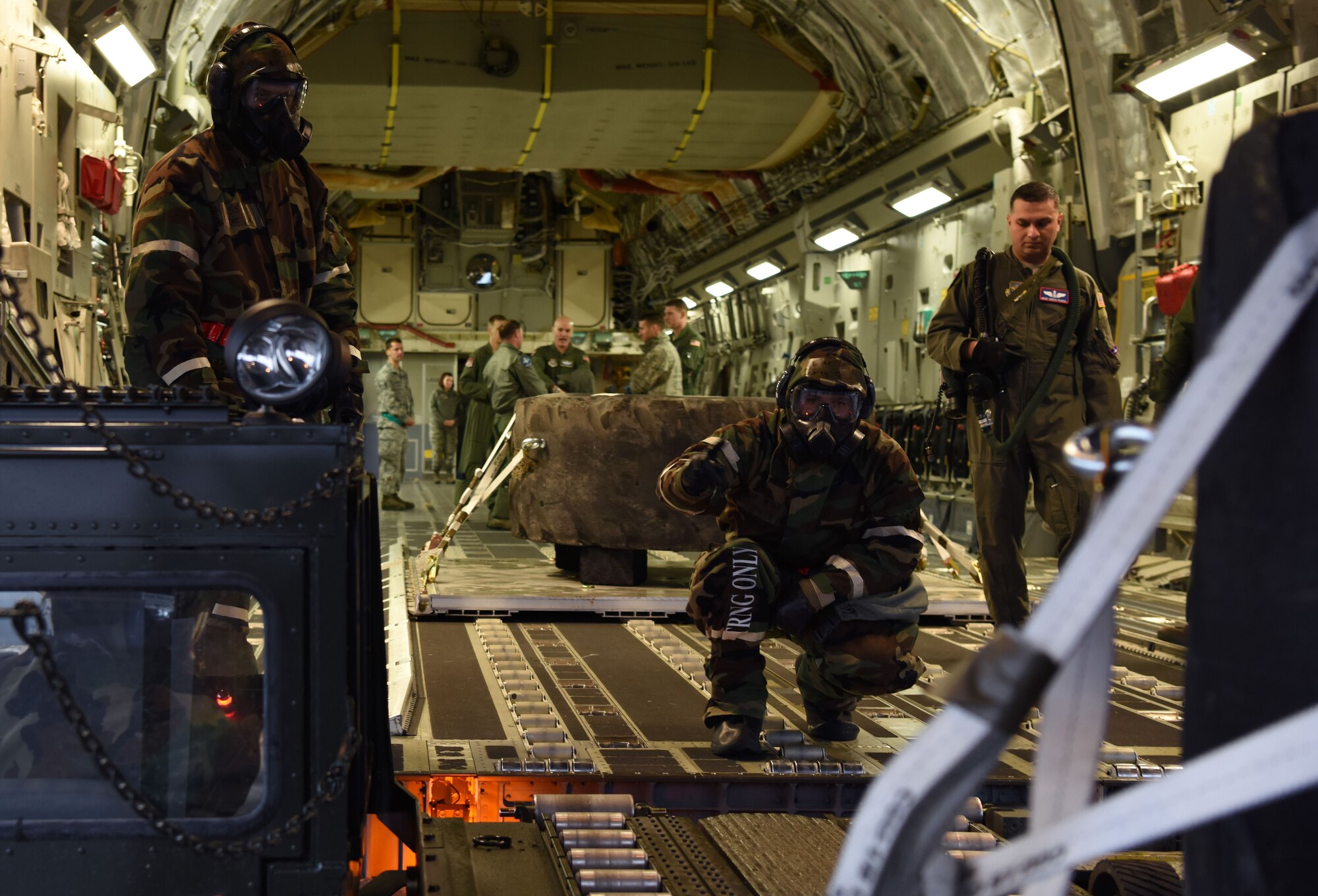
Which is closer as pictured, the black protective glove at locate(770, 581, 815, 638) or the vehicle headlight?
the vehicle headlight

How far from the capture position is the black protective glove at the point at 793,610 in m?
3.96

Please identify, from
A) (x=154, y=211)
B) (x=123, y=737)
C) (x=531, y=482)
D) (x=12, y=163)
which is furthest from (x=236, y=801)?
(x=531, y=482)

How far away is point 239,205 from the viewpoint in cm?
349

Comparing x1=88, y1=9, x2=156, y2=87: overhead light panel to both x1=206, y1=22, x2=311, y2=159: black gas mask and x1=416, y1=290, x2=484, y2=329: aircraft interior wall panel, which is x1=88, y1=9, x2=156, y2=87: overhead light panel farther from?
x1=416, y1=290, x2=484, y2=329: aircraft interior wall panel

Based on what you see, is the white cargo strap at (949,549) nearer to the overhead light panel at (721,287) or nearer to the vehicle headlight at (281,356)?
the vehicle headlight at (281,356)

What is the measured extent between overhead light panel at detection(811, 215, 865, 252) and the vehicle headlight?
12.5 m

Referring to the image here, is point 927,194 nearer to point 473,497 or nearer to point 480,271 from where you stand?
point 473,497

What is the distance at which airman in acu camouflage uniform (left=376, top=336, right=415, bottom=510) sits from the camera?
14438mm

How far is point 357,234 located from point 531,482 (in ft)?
52.1

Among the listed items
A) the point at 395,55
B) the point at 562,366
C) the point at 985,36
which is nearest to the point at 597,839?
the point at 985,36

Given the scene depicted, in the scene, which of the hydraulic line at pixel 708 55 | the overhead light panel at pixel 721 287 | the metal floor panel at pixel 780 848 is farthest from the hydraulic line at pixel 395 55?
the metal floor panel at pixel 780 848

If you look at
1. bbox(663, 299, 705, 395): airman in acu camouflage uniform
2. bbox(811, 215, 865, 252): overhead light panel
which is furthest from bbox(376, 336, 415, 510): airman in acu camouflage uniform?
bbox(811, 215, 865, 252): overhead light panel

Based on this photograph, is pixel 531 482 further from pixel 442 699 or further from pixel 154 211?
pixel 154 211

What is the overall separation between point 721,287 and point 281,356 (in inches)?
733
